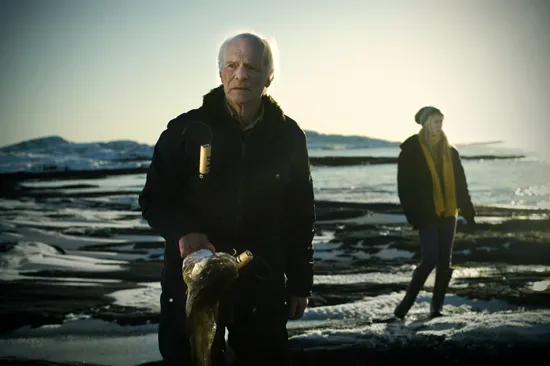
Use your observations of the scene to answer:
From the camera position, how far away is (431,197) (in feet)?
19.1

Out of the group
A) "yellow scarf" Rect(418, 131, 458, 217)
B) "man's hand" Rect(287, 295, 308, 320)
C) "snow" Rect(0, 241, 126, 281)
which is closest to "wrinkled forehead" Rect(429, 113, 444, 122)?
"yellow scarf" Rect(418, 131, 458, 217)

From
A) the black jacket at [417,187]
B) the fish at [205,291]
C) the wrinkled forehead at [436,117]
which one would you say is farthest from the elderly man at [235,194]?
the wrinkled forehead at [436,117]

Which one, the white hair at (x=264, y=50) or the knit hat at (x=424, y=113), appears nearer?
the white hair at (x=264, y=50)

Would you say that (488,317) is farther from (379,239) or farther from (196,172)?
(379,239)

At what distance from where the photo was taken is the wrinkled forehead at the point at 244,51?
2.61 m

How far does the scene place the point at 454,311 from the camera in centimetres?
635

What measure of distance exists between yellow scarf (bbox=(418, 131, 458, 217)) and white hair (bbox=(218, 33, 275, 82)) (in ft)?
11.4

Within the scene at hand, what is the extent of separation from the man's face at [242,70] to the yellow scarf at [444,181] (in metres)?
3.62

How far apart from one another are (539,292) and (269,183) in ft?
18.5

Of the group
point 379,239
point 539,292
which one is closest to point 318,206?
point 379,239

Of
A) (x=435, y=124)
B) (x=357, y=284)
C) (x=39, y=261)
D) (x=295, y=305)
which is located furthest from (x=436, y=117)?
(x=39, y=261)

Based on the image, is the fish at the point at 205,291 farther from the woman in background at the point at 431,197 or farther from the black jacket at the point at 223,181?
the woman in background at the point at 431,197

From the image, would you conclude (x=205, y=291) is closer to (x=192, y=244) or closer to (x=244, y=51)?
(x=192, y=244)

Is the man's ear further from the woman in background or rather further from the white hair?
the woman in background
